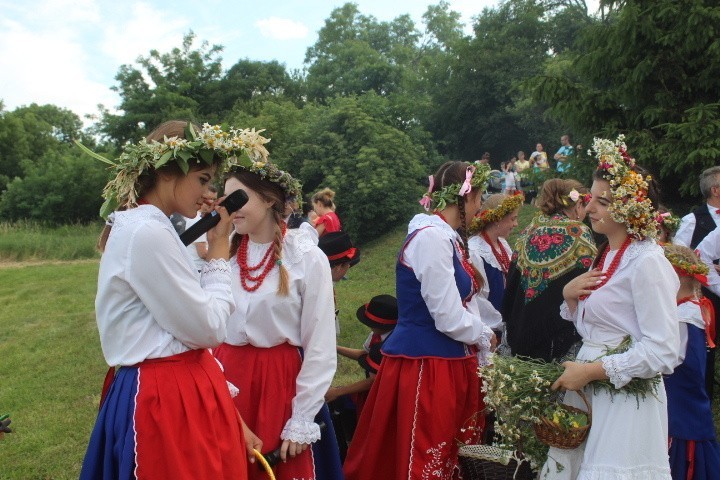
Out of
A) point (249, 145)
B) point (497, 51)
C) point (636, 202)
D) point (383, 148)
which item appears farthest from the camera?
point (497, 51)

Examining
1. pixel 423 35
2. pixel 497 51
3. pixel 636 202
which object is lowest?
pixel 636 202

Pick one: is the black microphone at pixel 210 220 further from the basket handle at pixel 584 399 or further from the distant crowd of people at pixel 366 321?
the basket handle at pixel 584 399

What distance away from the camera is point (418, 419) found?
3.89m

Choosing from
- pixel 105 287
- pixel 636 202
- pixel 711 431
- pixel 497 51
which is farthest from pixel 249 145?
pixel 497 51

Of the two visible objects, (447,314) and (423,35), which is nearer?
(447,314)

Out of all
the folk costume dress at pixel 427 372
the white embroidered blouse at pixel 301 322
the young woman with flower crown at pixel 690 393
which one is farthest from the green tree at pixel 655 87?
the white embroidered blouse at pixel 301 322

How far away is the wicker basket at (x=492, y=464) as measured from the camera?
11.6 feet

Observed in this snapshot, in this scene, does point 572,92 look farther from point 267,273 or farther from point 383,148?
point 383,148

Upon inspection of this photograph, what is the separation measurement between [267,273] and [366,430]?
1427 mm

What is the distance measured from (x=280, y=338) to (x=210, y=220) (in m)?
0.78

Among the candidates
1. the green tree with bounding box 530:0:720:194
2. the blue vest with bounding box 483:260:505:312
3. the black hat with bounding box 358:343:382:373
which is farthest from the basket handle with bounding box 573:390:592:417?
the green tree with bounding box 530:0:720:194

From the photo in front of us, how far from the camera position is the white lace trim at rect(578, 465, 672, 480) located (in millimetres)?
3002

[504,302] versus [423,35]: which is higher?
[423,35]

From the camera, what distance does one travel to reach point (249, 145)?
2906mm
